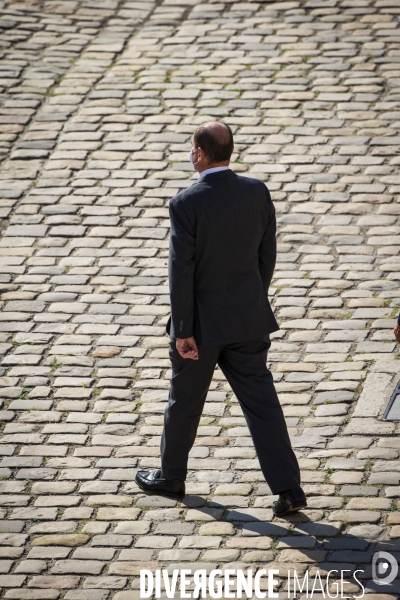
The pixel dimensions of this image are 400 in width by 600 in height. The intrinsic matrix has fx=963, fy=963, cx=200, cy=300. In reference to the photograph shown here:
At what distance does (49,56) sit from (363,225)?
15.9 feet

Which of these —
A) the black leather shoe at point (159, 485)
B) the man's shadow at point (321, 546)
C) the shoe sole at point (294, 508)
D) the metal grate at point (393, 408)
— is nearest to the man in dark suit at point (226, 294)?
the shoe sole at point (294, 508)

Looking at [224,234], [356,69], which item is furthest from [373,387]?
[356,69]

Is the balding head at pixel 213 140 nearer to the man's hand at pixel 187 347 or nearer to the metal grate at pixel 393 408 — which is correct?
the man's hand at pixel 187 347

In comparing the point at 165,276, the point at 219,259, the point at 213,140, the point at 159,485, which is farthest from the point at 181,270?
the point at 165,276

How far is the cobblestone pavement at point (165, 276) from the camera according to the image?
465 cm

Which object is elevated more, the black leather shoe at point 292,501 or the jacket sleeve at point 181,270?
the jacket sleeve at point 181,270

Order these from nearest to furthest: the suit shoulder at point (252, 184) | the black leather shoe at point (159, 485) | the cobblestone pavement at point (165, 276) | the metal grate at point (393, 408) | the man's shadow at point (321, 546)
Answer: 1. the man's shadow at point (321, 546)
2. the suit shoulder at point (252, 184)
3. the cobblestone pavement at point (165, 276)
4. the black leather shoe at point (159, 485)
5. the metal grate at point (393, 408)

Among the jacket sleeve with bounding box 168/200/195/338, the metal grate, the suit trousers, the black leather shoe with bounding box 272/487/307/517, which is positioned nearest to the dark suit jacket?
the jacket sleeve with bounding box 168/200/195/338

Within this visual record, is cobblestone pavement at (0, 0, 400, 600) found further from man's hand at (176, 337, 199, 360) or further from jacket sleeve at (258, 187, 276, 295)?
jacket sleeve at (258, 187, 276, 295)

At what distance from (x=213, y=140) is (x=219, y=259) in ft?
1.81

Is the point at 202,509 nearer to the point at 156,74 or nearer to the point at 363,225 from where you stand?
the point at 363,225

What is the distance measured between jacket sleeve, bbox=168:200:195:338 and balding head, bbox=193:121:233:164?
0.96 feet

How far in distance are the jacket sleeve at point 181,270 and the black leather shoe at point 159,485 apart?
0.86 m

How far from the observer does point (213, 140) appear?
14.7 feet
